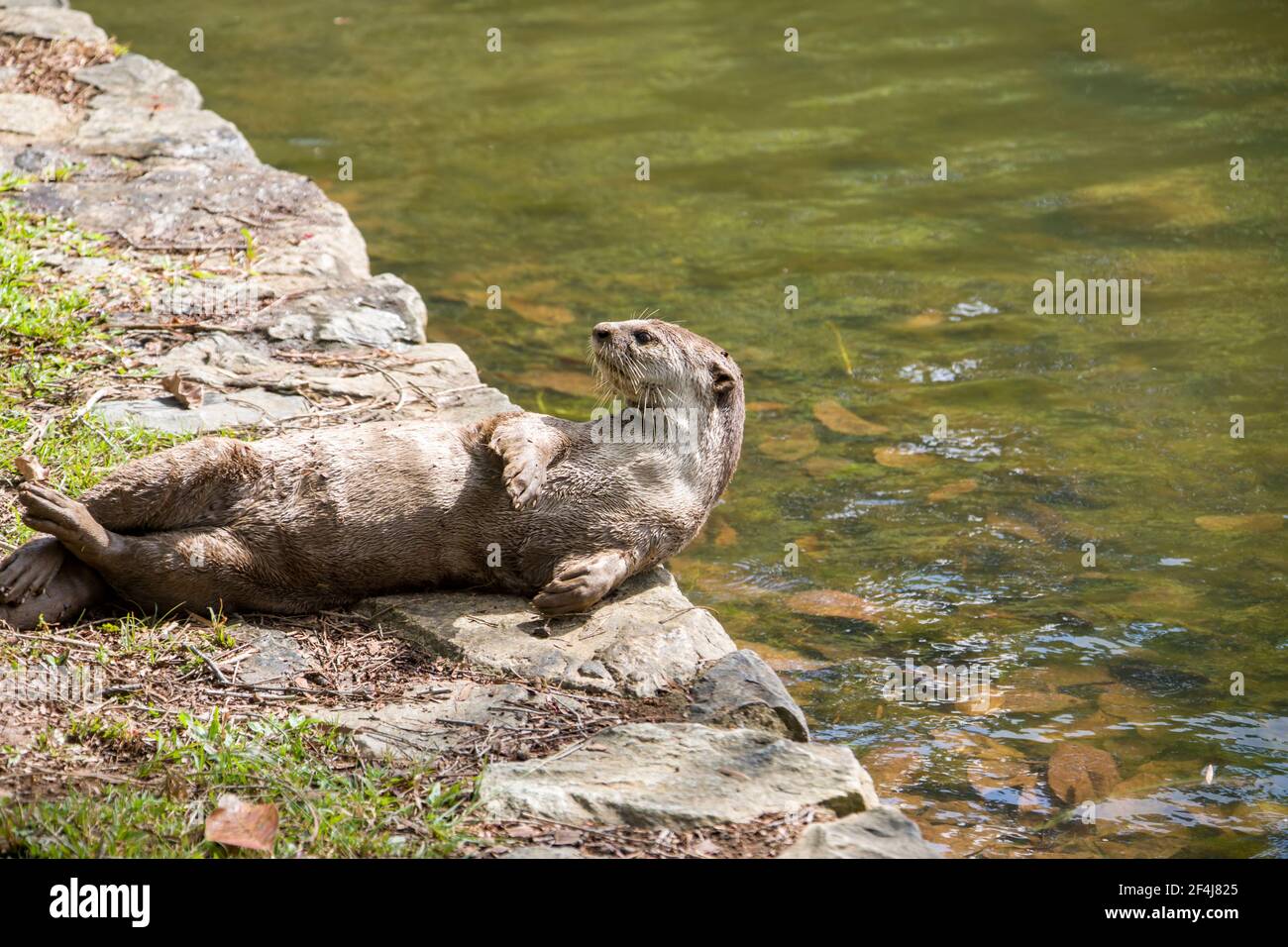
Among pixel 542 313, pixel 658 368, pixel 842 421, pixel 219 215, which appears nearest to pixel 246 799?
pixel 658 368

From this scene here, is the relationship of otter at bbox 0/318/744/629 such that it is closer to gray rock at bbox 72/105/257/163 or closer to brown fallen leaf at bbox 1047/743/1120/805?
brown fallen leaf at bbox 1047/743/1120/805

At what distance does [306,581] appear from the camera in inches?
157

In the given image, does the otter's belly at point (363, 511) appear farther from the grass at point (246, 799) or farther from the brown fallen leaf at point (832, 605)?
the brown fallen leaf at point (832, 605)

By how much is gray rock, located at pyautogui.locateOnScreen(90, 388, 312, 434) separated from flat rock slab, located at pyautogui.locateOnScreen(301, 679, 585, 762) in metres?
1.65

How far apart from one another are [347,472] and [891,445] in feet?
11.0

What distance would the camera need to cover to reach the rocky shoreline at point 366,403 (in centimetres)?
323

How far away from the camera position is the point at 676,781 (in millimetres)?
3260

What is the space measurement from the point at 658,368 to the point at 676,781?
1.50 metres

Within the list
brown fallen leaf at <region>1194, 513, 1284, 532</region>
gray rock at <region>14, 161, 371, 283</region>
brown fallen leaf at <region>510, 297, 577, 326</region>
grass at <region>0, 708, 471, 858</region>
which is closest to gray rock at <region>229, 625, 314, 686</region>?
grass at <region>0, 708, 471, 858</region>

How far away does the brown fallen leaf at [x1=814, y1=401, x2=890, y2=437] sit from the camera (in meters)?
6.79

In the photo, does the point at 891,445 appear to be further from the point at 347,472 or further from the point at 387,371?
the point at 347,472

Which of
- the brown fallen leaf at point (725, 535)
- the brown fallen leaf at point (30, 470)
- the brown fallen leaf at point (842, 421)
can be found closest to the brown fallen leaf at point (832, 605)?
the brown fallen leaf at point (725, 535)

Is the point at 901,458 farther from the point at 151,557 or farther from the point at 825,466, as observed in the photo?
the point at 151,557
